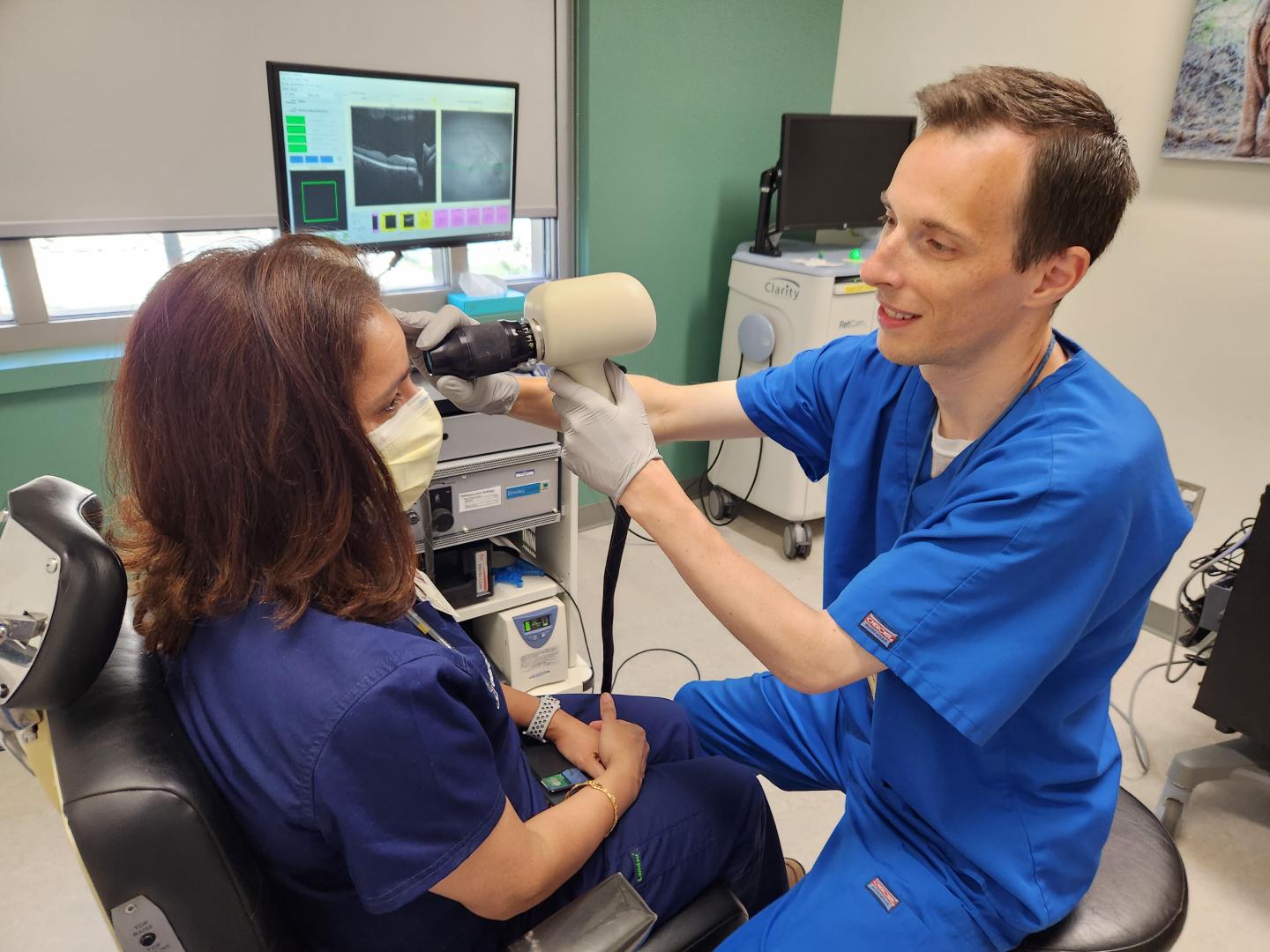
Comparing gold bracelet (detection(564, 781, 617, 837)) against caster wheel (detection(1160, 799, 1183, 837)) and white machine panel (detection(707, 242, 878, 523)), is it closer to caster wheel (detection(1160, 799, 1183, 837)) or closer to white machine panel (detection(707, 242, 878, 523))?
caster wheel (detection(1160, 799, 1183, 837))

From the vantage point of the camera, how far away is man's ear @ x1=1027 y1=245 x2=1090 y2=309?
94 centimetres

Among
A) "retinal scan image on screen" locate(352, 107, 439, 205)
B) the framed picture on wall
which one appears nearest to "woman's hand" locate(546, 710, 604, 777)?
"retinal scan image on screen" locate(352, 107, 439, 205)

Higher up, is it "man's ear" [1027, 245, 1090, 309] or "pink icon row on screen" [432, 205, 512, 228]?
"man's ear" [1027, 245, 1090, 309]

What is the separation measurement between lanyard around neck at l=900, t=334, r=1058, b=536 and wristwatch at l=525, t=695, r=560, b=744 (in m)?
0.56

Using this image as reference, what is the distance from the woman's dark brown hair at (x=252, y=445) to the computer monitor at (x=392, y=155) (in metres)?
0.86

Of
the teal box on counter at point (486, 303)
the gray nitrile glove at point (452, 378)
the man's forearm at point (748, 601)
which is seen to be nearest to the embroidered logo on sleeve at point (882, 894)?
the man's forearm at point (748, 601)

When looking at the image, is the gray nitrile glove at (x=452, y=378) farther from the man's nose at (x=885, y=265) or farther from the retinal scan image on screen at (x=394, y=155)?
the retinal scan image on screen at (x=394, y=155)

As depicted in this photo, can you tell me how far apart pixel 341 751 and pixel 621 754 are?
48cm

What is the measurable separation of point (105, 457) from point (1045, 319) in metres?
1.06

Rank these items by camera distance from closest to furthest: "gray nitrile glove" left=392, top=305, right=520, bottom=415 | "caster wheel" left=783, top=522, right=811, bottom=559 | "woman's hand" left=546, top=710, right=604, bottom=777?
Answer: "gray nitrile glove" left=392, top=305, right=520, bottom=415 < "woman's hand" left=546, top=710, right=604, bottom=777 < "caster wheel" left=783, top=522, right=811, bottom=559

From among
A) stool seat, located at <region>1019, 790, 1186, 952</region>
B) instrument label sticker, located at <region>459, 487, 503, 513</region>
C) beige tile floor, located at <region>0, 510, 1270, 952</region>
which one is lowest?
beige tile floor, located at <region>0, 510, 1270, 952</region>

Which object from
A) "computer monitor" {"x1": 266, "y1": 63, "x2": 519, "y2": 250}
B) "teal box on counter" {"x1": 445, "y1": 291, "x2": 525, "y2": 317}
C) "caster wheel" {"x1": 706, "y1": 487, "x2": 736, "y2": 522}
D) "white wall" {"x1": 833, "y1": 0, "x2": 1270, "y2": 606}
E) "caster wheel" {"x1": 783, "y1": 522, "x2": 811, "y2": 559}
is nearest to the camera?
"computer monitor" {"x1": 266, "y1": 63, "x2": 519, "y2": 250}

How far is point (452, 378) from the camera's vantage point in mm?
1057

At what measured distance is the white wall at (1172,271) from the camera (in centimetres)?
215
